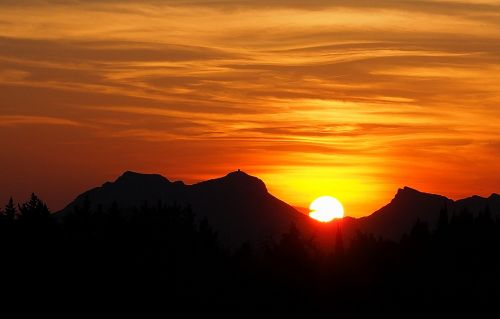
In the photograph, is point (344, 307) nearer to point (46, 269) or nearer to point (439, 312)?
point (439, 312)

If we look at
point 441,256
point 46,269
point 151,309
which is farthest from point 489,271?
point 46,269

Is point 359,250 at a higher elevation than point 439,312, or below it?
higher

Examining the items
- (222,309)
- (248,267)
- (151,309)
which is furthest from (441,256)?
(151,309)

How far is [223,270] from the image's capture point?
4119 inches

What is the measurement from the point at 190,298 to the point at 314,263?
86.8 ft

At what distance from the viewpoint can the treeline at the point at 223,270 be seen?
84188mm

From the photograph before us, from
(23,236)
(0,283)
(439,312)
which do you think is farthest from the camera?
(439,312)

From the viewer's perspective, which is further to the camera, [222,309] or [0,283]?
[222,309]

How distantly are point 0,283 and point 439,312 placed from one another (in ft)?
137

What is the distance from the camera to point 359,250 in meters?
125

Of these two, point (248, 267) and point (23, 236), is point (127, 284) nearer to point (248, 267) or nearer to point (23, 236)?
point (23, 236)

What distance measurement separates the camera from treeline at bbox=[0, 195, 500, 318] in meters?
84.2

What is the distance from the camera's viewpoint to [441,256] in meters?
117

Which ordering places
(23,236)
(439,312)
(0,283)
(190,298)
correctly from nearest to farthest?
1. (0,283)
2. (23,236)
3. (190,298)
4. (439,312)
